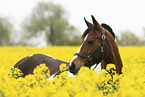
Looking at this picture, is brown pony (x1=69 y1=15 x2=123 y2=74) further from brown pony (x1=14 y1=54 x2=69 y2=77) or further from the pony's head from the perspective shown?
brown pony (x1=14 y1=54 x2=69 y2=77)

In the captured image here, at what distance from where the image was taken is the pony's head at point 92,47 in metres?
3.80

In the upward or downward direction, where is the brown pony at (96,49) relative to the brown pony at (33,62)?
upward

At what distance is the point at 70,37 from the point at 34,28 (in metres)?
9.02

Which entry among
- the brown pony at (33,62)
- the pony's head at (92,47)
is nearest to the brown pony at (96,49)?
the pony's head at (92,47)

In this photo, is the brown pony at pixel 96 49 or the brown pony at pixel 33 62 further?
the brown pony at pixel 33 62

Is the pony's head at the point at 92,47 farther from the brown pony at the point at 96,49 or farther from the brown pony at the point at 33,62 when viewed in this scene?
the brown pony at the point at 33,62

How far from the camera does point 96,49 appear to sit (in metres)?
3.93

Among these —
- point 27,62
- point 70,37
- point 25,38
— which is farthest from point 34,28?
point 27,62

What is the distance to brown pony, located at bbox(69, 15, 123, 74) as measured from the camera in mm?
3799

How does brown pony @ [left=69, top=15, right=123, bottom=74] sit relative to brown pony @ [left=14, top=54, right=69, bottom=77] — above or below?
above

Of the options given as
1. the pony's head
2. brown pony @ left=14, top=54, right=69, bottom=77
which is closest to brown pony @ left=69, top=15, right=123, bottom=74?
the pony's head

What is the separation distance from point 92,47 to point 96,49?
0.09m

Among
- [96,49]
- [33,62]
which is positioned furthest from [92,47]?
[33,62]

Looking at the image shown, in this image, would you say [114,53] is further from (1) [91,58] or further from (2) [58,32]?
(2) [58,32]
